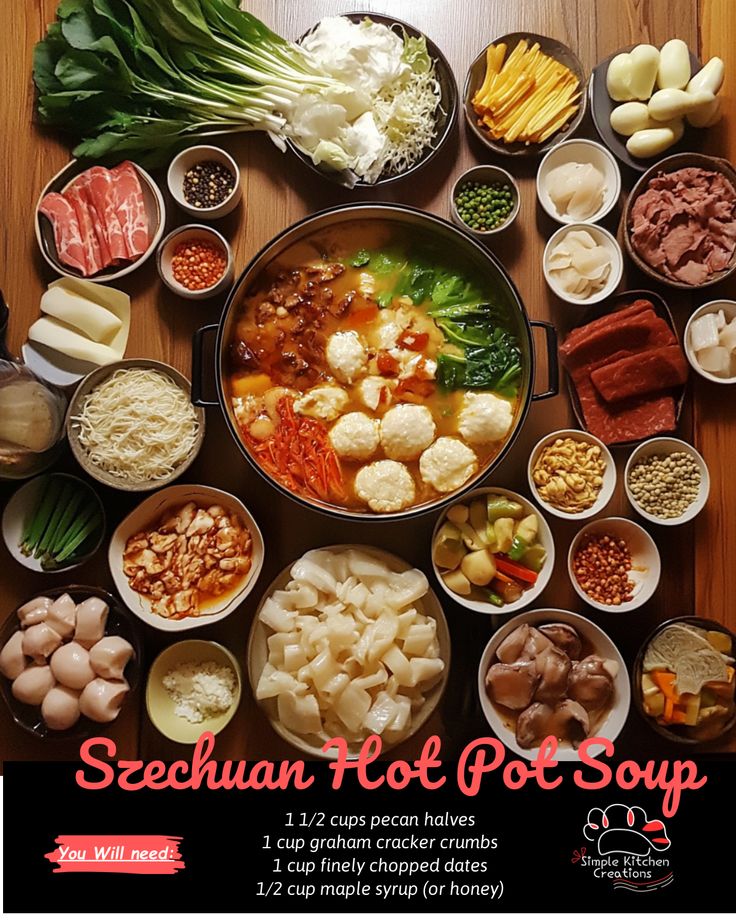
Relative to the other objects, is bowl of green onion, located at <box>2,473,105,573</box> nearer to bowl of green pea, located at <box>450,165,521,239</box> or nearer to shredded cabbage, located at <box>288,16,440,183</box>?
shredded cabbage, located at <box>288,16,440,183</box>

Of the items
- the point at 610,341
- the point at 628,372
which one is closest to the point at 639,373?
the point at 628,372

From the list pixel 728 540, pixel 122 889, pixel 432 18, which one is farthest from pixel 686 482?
pixel 122 889

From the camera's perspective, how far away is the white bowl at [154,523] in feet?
8.41

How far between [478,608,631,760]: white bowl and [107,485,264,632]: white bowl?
776 mm

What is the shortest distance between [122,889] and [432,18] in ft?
9.90

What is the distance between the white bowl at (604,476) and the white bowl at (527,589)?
0.05m

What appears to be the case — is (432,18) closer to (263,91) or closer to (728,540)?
(263,91)

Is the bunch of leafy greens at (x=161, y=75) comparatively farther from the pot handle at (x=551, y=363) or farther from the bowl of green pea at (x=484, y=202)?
the pot handle at (x=551, y=363)

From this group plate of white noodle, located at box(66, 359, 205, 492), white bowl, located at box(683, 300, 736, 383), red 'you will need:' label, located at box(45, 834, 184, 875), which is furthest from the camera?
white bowl, located at box(683, 300, 736, 383)

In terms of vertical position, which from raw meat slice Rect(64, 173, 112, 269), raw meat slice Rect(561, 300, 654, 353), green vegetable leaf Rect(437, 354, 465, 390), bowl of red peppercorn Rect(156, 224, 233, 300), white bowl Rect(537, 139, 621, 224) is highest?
white bowl Rect(537, 139, 621, 224)

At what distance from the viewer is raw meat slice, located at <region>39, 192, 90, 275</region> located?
2.77 meters

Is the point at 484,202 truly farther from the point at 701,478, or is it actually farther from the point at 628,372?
the point at 701,478

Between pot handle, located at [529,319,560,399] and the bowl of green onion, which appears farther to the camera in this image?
the bowl of green onion

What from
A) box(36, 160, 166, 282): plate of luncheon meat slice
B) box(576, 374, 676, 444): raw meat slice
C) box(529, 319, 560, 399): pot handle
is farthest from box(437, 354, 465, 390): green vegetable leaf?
box(36, 160, 166, 282): plate of luncheon meat slice
